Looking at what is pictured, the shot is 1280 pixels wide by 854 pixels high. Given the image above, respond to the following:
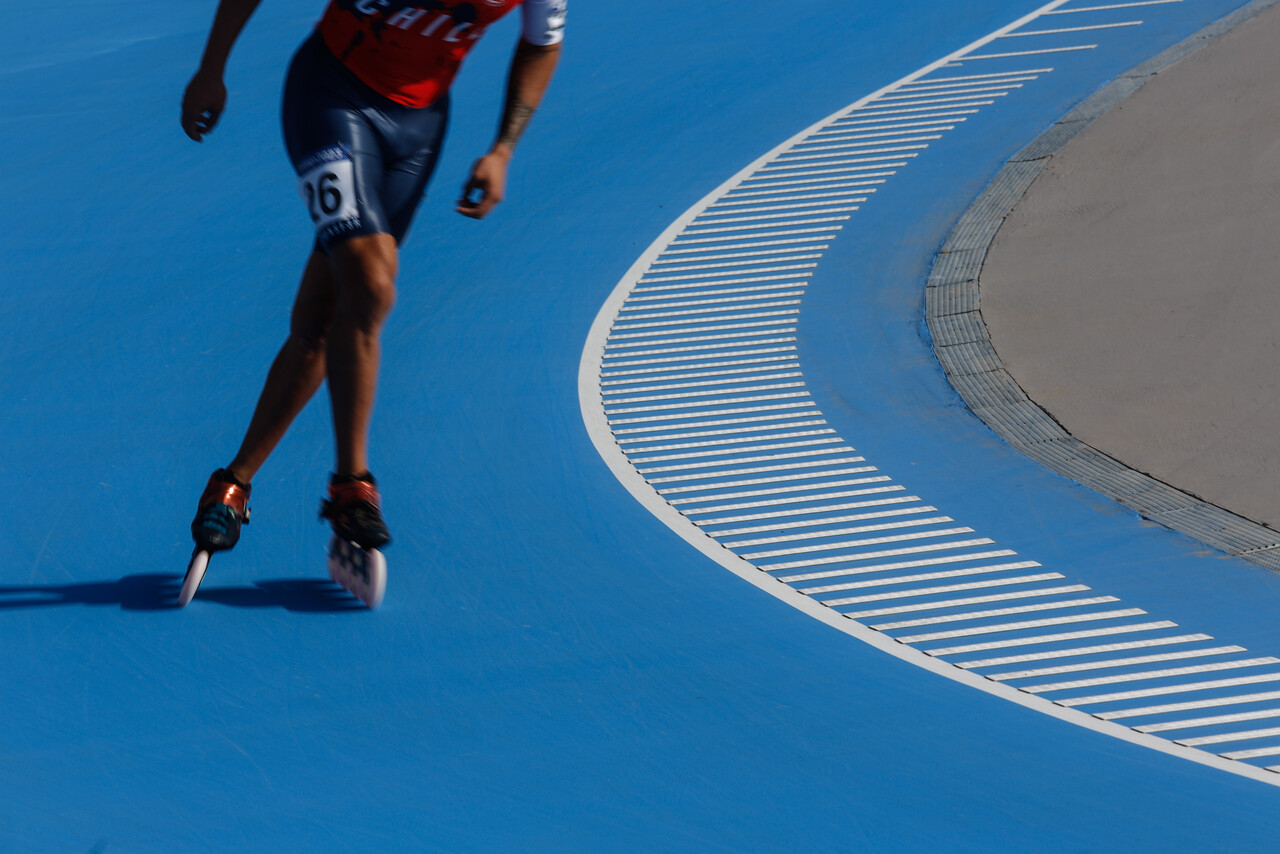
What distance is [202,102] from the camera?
3832 mm

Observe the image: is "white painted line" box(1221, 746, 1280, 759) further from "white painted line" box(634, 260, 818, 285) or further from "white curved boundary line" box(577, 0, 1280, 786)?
"white painted line" box(634, 260, 818, 285)

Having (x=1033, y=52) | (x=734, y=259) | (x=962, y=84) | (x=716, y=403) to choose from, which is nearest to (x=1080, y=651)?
(x=716, y=403)

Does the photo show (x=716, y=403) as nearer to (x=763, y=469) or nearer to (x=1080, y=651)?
(x=763, y=469)

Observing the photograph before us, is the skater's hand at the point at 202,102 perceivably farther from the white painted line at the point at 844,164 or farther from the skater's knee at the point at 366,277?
the white painted line at the point at 844,164

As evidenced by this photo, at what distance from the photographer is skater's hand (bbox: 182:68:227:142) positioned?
12.5 feet

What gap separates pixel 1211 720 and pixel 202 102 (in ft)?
10.3

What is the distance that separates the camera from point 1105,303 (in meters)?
6.04

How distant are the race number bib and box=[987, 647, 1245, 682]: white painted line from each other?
6.96 ft

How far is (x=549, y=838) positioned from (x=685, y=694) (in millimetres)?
664

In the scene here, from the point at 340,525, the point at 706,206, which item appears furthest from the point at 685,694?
the point at 706,206

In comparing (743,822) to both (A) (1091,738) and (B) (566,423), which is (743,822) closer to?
(A) (1091,738)

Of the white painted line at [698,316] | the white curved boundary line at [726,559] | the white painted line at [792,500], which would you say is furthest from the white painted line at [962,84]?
the white painted line at [792,500]

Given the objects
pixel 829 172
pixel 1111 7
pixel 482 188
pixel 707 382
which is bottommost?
pixel 482 188

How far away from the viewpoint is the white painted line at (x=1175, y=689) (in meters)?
3.62
